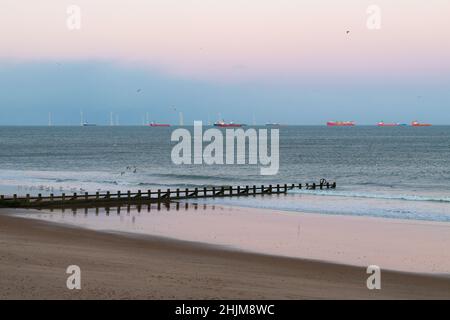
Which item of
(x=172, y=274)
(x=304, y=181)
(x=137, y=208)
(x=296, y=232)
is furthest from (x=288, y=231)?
(x=304, y=181)

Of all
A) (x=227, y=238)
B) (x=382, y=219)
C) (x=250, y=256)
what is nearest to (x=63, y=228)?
(x=227, y=238)

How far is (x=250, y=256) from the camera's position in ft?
77.2

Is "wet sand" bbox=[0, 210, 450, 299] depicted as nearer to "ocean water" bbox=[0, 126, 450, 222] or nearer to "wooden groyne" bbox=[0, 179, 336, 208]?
"wooden groyne" bbox=[0, 179, 336, 208]

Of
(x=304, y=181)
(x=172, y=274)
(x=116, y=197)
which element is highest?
(x=116, y=197)

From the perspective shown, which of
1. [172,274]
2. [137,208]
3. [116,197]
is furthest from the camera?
[116,197]

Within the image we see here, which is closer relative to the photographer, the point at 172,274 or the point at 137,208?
the point at 172,274

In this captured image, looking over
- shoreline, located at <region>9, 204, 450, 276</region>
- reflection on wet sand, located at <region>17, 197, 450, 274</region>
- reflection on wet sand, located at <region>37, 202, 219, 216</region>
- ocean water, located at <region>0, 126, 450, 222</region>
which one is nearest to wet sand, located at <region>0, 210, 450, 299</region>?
shoreline, located at <region>9, 204, 450, 276</region>

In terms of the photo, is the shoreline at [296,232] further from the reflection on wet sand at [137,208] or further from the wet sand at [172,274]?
the wet sand at [172,274]

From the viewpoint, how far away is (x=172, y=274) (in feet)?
60.4

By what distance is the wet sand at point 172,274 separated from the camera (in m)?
15.6

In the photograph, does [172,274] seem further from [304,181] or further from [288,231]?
[304,181]

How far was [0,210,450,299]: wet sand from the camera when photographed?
15.6 metres
